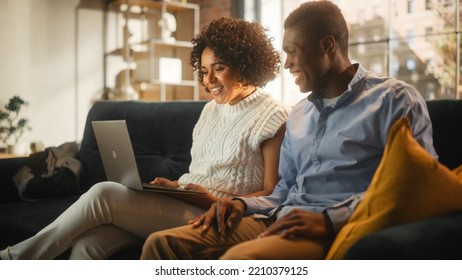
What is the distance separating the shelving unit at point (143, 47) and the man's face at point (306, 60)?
2.95 m

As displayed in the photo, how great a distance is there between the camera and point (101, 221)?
1356 mm

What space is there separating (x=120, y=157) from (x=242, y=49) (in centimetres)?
58

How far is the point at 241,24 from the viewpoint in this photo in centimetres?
176

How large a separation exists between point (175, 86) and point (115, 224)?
3.33 m

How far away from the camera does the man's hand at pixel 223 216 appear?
1.21 metres

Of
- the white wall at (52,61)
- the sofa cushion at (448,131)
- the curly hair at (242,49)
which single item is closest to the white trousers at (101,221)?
the curly hair at (242,49)

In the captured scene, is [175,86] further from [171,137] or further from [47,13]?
[171,137]

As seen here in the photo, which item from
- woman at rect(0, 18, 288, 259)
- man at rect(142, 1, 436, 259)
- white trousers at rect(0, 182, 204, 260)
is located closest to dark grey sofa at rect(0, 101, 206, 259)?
woman at rect(0, 18, 288, 259)

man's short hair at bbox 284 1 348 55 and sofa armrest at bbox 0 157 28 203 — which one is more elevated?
man's short hair at bbox 284 1 348 55

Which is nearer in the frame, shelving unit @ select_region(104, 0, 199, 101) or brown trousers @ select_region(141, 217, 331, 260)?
brown trousers @ select_region(141, 217, 331, 260)

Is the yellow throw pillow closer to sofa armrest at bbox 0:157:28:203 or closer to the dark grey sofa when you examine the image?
the dark grey sofa

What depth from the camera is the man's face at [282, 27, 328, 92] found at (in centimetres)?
125

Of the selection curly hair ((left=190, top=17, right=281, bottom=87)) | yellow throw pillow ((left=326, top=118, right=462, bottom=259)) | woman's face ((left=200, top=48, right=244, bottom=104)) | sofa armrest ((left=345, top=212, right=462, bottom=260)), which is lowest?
sofa armrest ((left=345, top=212, right=462, bottom=260))

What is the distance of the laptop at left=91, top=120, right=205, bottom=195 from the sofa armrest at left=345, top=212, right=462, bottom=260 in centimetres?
56
